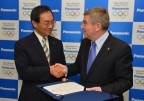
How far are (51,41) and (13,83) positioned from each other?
3.45 ft

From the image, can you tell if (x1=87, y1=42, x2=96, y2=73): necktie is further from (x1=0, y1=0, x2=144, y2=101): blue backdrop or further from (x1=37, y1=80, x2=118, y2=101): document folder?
(x1=0, y1=0, x2=144, y2=101): blue backdrop

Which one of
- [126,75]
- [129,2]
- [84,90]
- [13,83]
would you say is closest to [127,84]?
[126,75]

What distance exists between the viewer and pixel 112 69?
1759mm

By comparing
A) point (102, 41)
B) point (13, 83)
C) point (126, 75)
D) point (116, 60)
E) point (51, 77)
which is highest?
point (102, 41)

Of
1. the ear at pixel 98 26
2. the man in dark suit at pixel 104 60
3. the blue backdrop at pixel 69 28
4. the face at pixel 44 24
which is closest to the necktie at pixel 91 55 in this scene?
the man in dark suit at pixel 104 60

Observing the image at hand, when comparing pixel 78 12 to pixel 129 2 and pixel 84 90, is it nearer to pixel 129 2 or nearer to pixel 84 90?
pixel 129 2

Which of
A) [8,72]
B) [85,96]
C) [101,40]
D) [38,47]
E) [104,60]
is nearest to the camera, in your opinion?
[85,96]

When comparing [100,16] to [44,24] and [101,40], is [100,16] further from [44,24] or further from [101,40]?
[44,24]

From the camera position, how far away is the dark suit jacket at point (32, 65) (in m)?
2.01

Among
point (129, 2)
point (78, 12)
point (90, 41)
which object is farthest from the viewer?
point (78, 12)

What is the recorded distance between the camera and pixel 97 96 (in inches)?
55.3

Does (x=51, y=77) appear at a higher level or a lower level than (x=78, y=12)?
lower

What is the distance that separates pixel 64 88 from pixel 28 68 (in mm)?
542


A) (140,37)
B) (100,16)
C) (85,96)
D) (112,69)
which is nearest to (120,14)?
(140,37)
